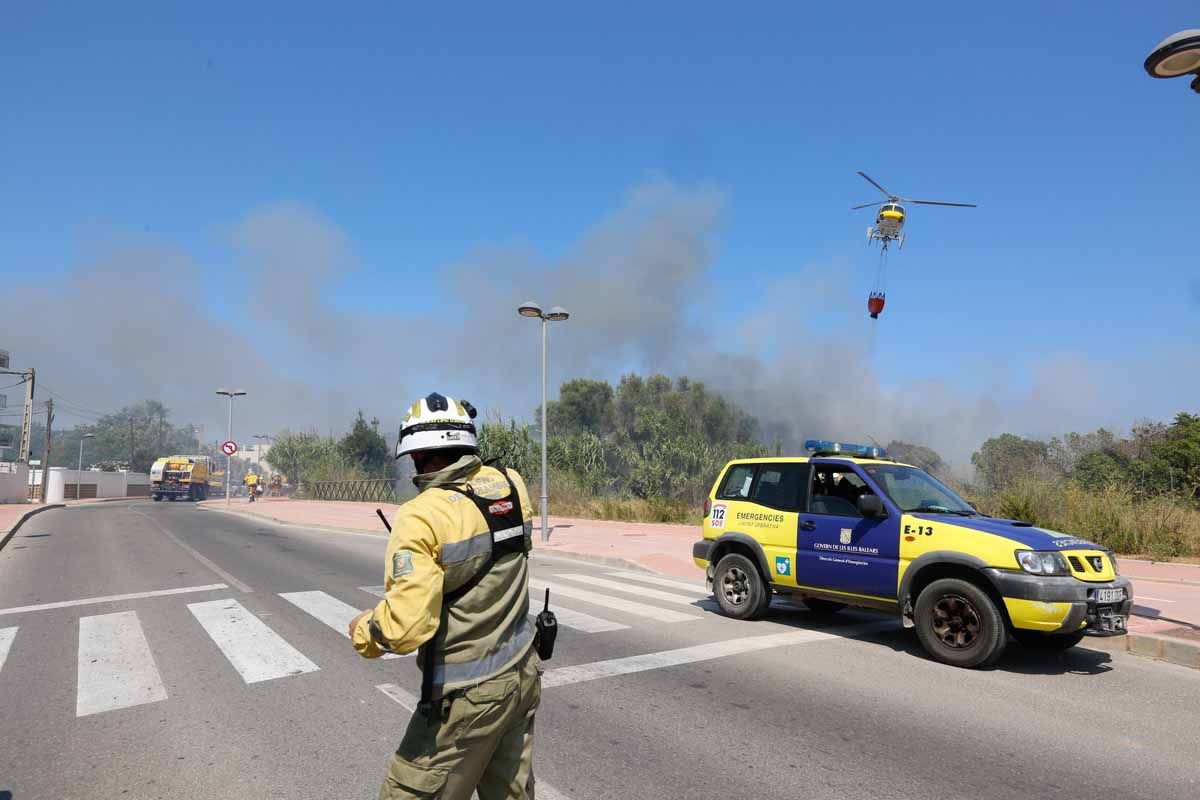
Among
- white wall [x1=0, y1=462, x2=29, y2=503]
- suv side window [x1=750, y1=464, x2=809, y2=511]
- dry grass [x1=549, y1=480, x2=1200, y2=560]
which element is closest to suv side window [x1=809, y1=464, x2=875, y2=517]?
suv side window [x1=750, y1=464, x2=809, y2=511]

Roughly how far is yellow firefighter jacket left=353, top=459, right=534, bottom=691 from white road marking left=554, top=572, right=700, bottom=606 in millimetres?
7211

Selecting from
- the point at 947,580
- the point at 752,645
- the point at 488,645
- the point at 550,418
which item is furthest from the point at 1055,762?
the point at 550,418

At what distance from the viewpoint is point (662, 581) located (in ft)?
37.7

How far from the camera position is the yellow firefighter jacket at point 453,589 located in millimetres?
2264

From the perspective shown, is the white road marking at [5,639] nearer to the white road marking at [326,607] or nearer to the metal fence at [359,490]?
the white road marking at [326,607]

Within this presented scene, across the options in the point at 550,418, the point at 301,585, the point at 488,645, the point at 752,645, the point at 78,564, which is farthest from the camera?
the point at 550,418

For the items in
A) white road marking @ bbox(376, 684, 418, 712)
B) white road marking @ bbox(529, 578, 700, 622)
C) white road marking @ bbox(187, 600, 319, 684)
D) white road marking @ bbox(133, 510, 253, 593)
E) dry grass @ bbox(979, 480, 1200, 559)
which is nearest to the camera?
white road marking @ bbox(376, 684, 418, 712)

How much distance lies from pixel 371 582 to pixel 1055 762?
911cm

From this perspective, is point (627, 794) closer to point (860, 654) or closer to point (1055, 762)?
point (1055, 762)

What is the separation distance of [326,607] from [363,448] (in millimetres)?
46614

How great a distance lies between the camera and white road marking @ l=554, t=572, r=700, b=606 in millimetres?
9664

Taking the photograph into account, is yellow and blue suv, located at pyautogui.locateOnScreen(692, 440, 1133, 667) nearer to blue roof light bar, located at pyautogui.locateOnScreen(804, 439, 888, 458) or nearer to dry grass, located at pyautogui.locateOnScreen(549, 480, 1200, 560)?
blue roof light bar, located at pyautogui.locateOnScreen(804, 439, 888, 458)

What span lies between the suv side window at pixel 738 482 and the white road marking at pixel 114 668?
5.99 m

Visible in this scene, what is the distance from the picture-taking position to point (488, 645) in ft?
8.07
